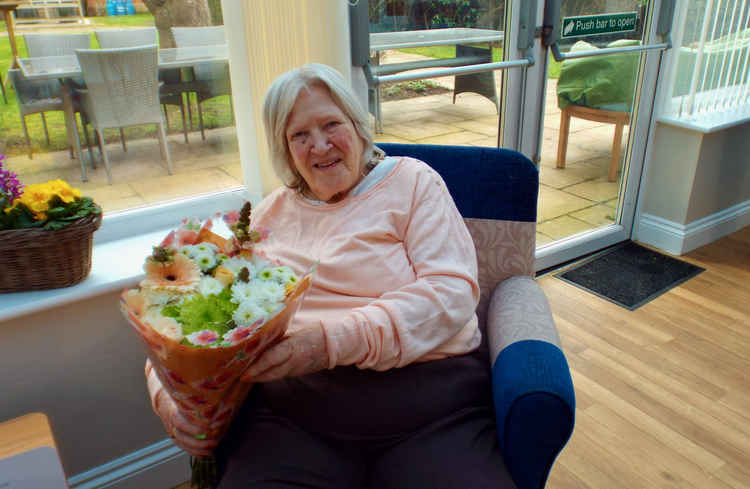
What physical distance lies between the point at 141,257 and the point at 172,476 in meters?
0.69

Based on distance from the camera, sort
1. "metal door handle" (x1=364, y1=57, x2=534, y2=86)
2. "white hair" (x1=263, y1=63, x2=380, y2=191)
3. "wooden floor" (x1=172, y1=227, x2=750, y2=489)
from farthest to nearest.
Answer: "metal door handle" (x1=364, y1=57, x2=534, y2=86) < "wooden floor" (x1=172, y1=227, x2=750, y2=489) < "white hair" (x1=263, y1=63, x2=380, y2=191)

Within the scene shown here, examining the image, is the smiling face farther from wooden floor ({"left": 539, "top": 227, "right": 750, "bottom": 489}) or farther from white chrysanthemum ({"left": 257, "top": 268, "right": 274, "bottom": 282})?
wooden floor ({"left": 539, "top": 227, "right": 750, "bottom": 489})

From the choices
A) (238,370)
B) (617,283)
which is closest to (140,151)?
(238,370)

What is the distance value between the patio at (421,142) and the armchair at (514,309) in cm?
67

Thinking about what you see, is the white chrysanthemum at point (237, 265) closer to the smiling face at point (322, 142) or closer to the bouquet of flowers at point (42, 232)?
the smiling face at point (322, 142)

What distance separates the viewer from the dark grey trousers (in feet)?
3.41

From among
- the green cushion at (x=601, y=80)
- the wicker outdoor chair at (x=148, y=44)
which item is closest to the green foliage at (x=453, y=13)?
the green cushion at (x=601, y=80)

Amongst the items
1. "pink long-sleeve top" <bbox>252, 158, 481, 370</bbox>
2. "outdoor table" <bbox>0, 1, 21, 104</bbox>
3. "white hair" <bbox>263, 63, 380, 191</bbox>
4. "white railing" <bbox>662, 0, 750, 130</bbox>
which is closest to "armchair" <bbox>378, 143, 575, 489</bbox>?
"pink long-sleeve top" <bbox>252, 158, 481, 370</bbox>

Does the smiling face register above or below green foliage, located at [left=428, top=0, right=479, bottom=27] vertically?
below

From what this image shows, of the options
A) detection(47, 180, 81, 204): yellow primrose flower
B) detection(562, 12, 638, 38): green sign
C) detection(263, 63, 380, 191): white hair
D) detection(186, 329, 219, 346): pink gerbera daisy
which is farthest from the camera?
detection(562, 12, 638, 38): green sign

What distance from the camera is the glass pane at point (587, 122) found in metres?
2.54

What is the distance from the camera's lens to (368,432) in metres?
1.11

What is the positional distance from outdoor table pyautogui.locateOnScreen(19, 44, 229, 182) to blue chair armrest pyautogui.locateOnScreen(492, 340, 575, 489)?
1.34 metres

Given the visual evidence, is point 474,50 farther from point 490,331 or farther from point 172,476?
point 172,476
